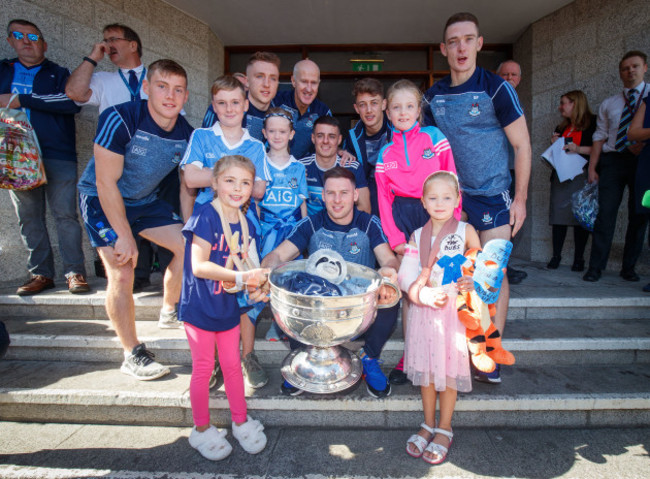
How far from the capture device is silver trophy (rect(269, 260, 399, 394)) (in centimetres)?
145

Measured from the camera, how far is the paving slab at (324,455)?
1.76 meters

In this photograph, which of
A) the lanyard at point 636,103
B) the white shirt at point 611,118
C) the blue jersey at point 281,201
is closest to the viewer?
the blue jersey at point 281,201

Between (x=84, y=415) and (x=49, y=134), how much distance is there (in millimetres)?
2504

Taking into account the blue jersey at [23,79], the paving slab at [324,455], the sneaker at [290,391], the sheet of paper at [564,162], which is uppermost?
the blue jersey at [23,79]

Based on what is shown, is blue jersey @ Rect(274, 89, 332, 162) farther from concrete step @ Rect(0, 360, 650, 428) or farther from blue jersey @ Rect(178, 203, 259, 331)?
concrete step @ Rect(0, 360, 650, 428)

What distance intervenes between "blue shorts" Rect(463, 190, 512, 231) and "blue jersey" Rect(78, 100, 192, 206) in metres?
2.01

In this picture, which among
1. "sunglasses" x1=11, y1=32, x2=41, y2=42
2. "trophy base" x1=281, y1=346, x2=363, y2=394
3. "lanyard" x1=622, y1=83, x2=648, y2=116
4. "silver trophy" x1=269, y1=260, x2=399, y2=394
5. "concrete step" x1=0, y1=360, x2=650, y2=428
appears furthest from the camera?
"lanyard" x1=622, y1=83, x2=648, y2=116

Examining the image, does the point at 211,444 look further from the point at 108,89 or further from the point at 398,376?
the point at 108,89

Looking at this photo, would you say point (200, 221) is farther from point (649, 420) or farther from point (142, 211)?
point (649, 420)

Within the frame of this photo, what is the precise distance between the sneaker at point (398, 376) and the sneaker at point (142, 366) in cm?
145

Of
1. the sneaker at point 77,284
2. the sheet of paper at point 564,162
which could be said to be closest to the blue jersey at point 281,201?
the sneaker at point 77,284

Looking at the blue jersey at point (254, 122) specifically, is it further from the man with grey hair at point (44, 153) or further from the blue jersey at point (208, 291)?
the man with grey hair at point (44, 153)

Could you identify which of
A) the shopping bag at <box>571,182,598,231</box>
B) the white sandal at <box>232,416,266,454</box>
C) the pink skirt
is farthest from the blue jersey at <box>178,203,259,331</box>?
the shopping bag at <box>571,182,598,231</box>

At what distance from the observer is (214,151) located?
89.0 inches
